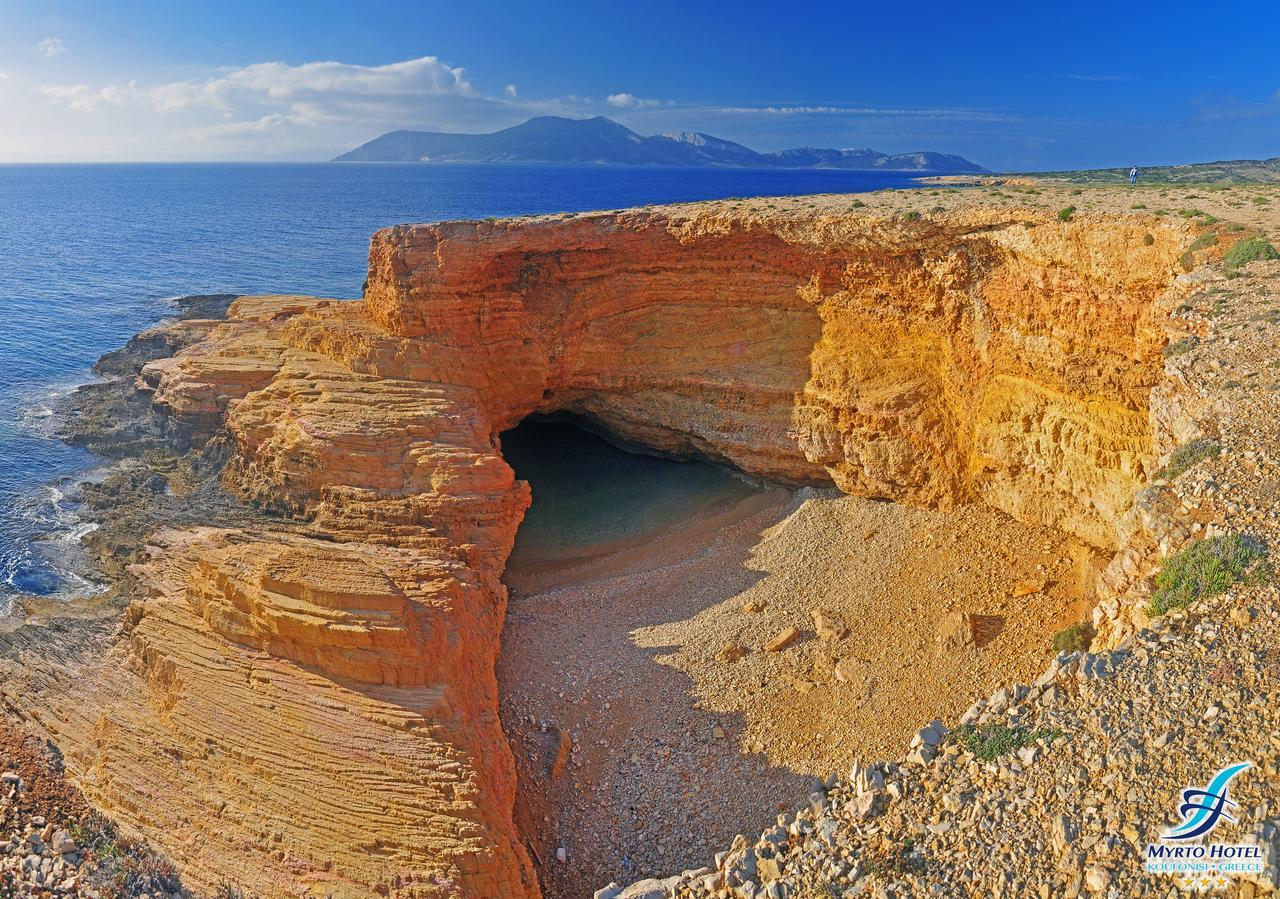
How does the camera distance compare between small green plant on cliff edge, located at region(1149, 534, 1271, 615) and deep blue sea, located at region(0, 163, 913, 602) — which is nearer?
small green plant on cliff edge, located at region(1149, 534, 1271, 615)

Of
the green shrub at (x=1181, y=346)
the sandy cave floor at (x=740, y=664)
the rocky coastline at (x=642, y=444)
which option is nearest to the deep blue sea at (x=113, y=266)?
the rocky coastline at (x=642, y=444)

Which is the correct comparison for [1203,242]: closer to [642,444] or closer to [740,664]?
[740,664]

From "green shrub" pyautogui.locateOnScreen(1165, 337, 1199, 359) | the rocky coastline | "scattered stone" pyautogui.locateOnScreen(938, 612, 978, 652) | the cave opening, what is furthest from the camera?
the cave opening

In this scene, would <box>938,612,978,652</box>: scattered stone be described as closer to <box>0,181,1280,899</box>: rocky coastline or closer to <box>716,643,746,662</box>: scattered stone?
<box>0,181,1280,899</box>: rocky coastline

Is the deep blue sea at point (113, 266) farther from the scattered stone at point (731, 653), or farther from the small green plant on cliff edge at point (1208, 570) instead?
the small green plant on cliff edge at point (1208, 570)

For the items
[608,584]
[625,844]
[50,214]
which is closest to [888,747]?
[625,844]

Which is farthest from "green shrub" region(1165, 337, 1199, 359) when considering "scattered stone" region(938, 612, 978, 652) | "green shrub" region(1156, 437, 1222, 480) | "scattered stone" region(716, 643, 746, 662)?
"scattered stone" region(716, 643, 746, 662)
